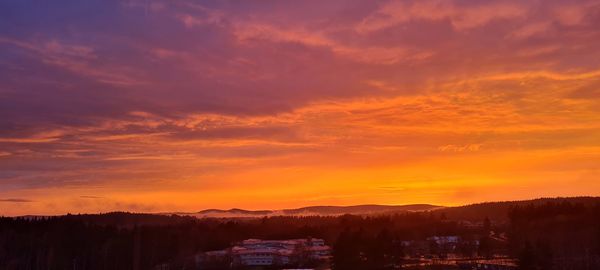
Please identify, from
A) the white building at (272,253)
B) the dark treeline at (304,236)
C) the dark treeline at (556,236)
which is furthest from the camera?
the white building at (272,253)

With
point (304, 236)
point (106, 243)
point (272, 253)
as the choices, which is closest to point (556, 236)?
point (272, 253)

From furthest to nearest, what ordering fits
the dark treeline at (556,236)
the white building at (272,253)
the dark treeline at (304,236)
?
the white building at (272,253), the dark treeline at (304,236), the dark treeline at (556,236)

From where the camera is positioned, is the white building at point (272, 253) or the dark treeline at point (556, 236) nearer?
the dark treeline at point (556, 236)

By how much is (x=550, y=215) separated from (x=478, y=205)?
241ft

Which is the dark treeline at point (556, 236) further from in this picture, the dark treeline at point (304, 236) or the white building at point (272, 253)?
the white building at point (272, 253)

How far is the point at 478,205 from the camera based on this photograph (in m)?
150

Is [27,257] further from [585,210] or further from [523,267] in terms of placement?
[585,210]

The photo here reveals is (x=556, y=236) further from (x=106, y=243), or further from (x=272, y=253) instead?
(x=106, y=243)

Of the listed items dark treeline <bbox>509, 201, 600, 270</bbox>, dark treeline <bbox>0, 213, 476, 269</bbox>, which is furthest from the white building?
dark treeline <bbox>509, 201, 600, 270</bbox>

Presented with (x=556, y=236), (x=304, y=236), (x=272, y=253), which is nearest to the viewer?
(x=556, y=236)

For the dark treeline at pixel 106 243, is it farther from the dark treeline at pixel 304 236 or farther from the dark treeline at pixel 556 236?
the dark treeline at pixel 556 236

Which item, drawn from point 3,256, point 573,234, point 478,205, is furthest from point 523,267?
point 478,205

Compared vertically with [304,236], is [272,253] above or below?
below

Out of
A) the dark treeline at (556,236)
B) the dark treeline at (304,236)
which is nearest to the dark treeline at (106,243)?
the dark treeline at (304,236)
